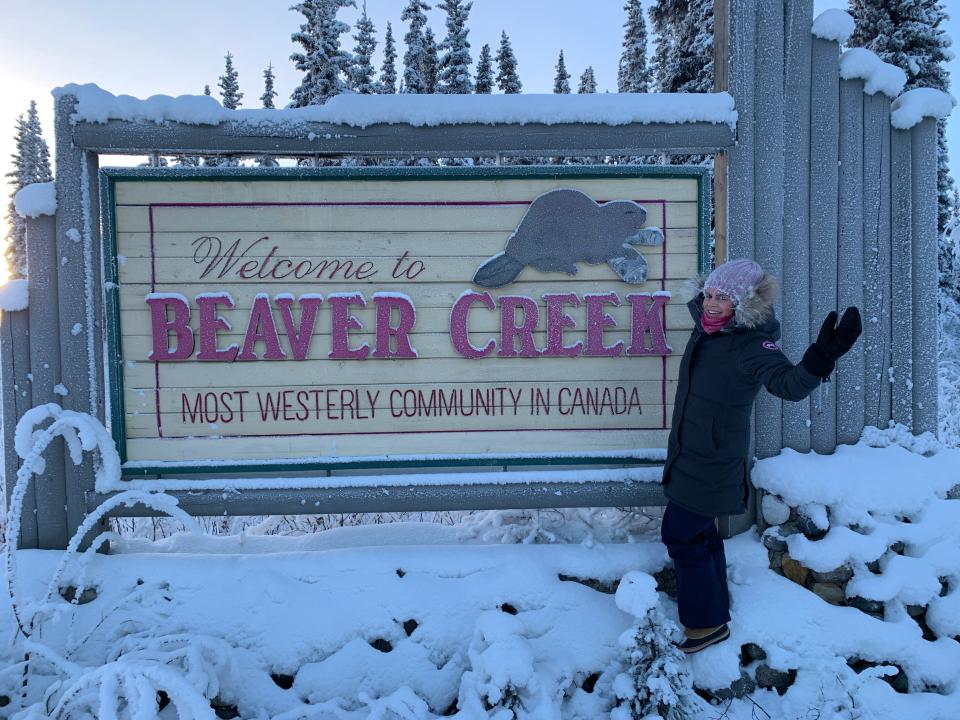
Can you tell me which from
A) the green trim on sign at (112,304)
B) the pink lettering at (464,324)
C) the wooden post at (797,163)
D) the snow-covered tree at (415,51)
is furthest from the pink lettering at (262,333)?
the snow-covered tree at (415,51)

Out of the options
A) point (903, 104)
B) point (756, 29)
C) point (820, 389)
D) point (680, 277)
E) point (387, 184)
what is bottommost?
point (820, 389)

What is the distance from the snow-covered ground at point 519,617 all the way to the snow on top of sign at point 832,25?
93.8 inches

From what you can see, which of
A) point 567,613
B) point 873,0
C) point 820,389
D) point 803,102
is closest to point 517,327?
point 567,613

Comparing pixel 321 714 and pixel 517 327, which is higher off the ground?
pixel 517 327

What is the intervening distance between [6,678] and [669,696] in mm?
3076

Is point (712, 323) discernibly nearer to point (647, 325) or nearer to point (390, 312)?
point (647, 325)

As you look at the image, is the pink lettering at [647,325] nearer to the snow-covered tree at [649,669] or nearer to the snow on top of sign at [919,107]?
the snow-covered tree at [649,669]

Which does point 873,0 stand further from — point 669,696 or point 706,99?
point 669,696

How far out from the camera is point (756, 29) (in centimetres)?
337

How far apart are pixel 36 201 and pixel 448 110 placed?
92.3 inches

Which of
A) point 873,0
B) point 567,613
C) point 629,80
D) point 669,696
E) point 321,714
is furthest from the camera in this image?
point 629,80

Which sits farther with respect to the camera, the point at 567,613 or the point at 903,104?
the point at 903,104

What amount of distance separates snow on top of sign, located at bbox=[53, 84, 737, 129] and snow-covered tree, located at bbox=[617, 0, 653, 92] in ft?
61.5

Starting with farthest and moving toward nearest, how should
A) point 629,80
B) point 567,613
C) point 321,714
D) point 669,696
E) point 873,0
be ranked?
point 629,80 < point 873,0 < point 567,613 < point 321,714 < point 669,696
